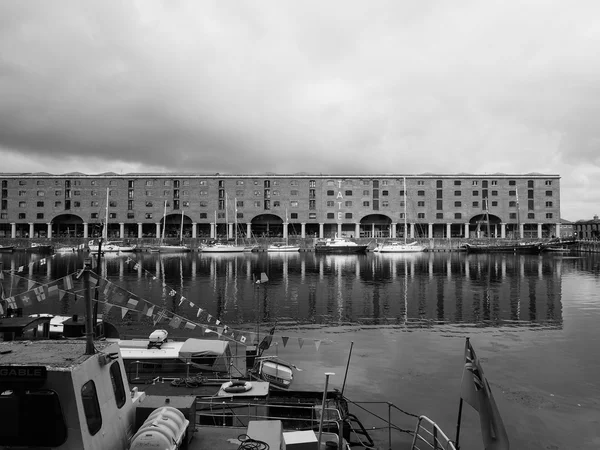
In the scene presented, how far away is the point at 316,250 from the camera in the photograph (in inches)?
4377

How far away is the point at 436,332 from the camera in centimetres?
2838

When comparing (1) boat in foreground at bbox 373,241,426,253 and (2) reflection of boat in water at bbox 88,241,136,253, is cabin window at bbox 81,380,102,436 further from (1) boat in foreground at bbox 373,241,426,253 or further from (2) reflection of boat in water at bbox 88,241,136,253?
(2) reflection of boat in water at bbox 88,241,136,253

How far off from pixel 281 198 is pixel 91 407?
110m

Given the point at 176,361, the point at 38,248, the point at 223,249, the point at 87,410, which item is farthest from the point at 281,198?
the point at 87,410

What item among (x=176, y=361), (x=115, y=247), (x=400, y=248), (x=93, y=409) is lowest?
(x=176, y=361)

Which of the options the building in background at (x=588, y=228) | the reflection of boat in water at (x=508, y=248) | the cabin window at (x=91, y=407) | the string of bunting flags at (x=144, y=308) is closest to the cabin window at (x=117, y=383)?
the cabin window at (x=91, y=407)

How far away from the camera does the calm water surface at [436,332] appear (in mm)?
16266

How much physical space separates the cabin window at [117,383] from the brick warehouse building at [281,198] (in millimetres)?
108933

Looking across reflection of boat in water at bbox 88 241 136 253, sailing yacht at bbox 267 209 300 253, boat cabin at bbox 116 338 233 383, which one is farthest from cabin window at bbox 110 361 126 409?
reflection of boat in water at bbox 88 241 136 253

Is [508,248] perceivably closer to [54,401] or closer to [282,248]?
[282,248]

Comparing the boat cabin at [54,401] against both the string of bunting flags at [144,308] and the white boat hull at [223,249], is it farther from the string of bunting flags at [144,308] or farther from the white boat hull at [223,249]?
the white boat hull at [223,249]

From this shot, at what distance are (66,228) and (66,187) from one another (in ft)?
47.3

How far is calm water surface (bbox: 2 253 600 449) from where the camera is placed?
53.4ft

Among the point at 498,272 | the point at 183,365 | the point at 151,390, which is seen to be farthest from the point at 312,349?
the point at 498,272
